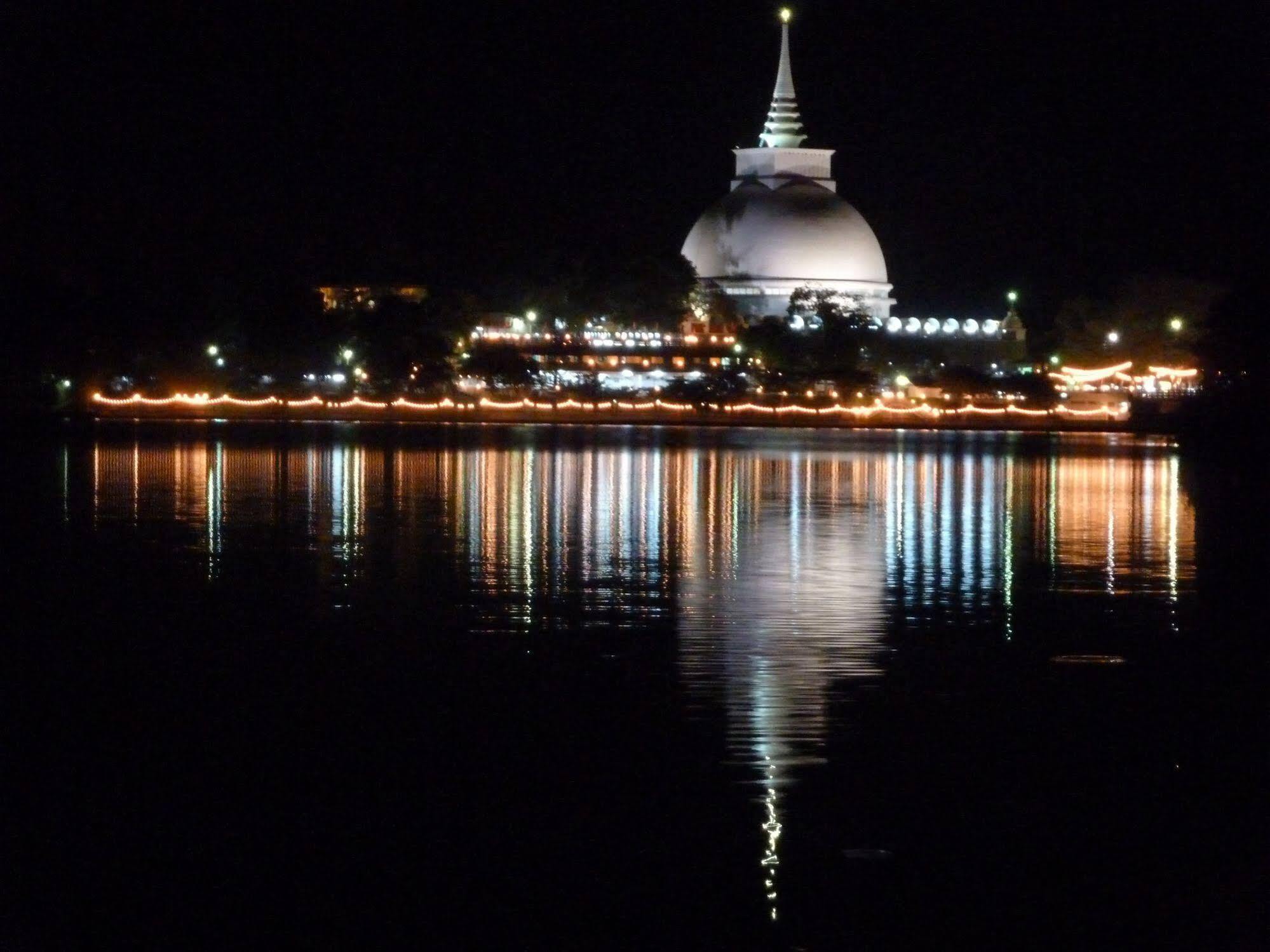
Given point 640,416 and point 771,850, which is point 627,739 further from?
point 640,416

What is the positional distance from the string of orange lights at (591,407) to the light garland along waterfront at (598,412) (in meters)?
0.03

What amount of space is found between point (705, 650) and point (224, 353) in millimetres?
53987

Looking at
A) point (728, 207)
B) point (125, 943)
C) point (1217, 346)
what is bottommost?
point (125, 943)

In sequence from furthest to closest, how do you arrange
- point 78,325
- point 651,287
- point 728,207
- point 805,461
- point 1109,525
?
point 728,207 → point 651,287 → point 78,325 → point 805,461 → point 1109,525

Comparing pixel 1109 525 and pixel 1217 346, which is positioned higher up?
pixel 1217 346

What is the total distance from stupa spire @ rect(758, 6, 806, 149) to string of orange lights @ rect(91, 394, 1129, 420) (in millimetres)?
34577

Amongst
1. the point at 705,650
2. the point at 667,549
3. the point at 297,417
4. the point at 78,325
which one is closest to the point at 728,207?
the point at 297,417

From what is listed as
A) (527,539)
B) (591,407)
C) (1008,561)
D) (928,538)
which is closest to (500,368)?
(591,407)

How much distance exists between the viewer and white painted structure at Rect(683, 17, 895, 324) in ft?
282

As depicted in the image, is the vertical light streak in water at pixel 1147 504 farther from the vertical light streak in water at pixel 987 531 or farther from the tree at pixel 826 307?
the tree at pixel 826 307

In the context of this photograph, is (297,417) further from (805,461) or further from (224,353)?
(805,461)

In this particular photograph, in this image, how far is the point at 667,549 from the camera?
684 inches

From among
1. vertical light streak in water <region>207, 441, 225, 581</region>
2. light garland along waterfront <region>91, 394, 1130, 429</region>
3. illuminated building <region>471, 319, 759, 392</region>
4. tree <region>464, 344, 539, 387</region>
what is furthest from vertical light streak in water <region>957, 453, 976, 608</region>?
illuminated building <region>471, 319, 759, 392</region>

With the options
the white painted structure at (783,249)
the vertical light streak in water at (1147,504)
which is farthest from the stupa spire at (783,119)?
the vertical light streak in water at (1147,504)
